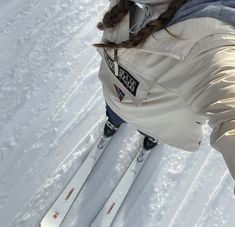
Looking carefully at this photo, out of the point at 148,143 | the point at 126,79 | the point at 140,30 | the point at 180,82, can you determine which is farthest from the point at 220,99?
the point at 148,143

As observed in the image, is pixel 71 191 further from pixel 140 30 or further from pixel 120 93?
pixel 140 30

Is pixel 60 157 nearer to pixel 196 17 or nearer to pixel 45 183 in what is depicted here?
pixel 45 183

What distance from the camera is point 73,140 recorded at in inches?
62.3

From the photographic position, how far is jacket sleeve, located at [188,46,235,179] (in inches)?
24.0

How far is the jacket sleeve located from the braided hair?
124mm

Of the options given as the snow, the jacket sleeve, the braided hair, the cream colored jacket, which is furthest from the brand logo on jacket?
the snow

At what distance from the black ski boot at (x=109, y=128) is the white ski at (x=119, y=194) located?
13cm

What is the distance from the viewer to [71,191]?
4.83 feet

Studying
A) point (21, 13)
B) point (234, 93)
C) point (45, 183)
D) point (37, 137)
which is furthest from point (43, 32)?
point (234, 93)

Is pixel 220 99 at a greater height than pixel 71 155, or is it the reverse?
pixel 220 99

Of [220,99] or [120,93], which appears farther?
[120,93]

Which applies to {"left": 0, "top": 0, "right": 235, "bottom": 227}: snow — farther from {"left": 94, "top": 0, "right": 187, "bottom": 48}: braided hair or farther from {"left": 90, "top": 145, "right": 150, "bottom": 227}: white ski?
{"left": 94, "top": 0, "right": 187, "bottom": 48}: braided hair

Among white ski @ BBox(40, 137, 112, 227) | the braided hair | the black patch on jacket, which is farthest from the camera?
white ski @ BBox(40, 137, 112, 227)

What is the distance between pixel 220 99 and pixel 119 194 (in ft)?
3.00
